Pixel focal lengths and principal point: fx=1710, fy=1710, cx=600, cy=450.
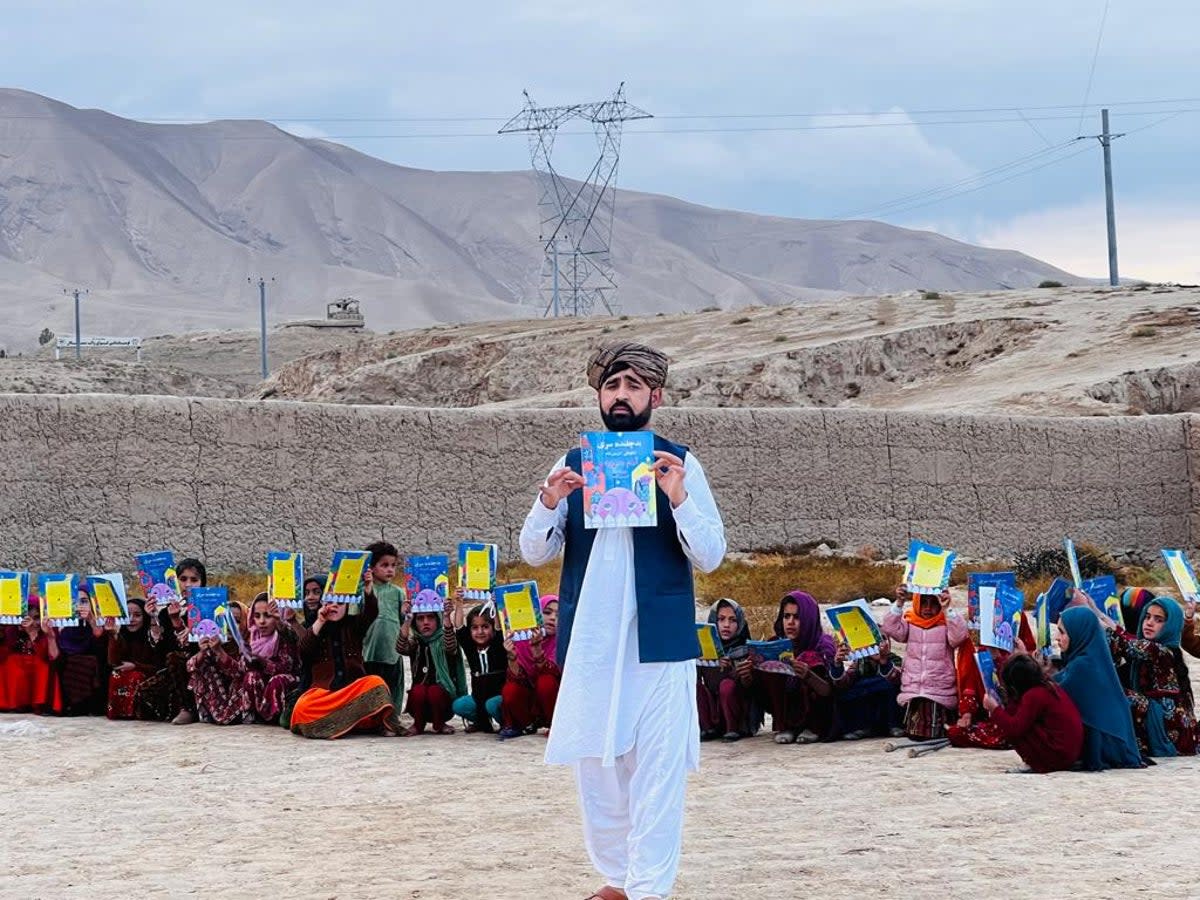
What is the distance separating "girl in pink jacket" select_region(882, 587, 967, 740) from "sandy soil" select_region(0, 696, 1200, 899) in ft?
0.89

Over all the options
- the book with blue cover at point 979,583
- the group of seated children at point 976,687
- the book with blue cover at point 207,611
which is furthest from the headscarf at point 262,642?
the book with blue cover at point 979,583

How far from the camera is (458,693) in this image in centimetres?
920

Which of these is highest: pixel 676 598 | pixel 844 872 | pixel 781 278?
pixel 781 278

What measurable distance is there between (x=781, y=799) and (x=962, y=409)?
13688mm

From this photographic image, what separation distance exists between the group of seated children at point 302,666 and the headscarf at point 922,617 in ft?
5.95

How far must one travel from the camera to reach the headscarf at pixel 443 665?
911cm

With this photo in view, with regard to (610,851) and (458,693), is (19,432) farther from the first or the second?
(610,851)

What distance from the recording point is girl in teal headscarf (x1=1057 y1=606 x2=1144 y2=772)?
7.38m

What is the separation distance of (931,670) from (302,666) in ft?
10.9

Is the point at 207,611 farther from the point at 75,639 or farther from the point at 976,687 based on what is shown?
the point at 976,687

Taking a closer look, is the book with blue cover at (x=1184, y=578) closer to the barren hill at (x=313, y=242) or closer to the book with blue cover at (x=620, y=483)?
the book with blue cover at (x=620, y=483)

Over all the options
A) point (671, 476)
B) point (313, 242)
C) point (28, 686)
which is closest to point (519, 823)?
point (671, 476)

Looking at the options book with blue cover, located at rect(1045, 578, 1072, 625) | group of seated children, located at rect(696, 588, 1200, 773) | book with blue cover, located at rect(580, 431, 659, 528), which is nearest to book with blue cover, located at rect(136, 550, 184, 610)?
group of seated children, located at rect(696, 588, 1200, 773)

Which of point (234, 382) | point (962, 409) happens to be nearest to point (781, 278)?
point (234, 382)
